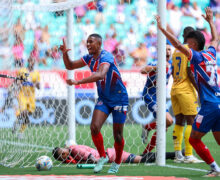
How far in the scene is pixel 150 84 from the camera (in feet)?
24.0

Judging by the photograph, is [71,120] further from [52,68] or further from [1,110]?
[52,68]

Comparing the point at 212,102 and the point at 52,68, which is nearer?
the point at 212,102

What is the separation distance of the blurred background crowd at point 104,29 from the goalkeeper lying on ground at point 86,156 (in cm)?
166

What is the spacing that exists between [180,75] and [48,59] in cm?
432

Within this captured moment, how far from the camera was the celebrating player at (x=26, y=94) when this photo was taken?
873cm

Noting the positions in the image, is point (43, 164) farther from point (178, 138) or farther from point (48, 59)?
point (48, 59)

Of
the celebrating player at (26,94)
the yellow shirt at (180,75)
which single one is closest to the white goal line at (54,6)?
the celebrating player at (26,94)

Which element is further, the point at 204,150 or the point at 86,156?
the point at 86,156

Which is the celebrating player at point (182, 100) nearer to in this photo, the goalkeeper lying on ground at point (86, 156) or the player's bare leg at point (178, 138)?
the player's bare leg at point (178, 138)

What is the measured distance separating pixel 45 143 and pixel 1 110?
1710mm

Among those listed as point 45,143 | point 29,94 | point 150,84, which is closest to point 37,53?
point 29,94

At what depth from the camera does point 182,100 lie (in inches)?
276

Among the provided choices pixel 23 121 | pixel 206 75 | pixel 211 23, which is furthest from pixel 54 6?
pixel 206 75

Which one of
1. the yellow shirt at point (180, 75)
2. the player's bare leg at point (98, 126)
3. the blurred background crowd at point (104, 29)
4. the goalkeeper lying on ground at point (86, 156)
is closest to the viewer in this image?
the player's bare leg at point (98, 126)
